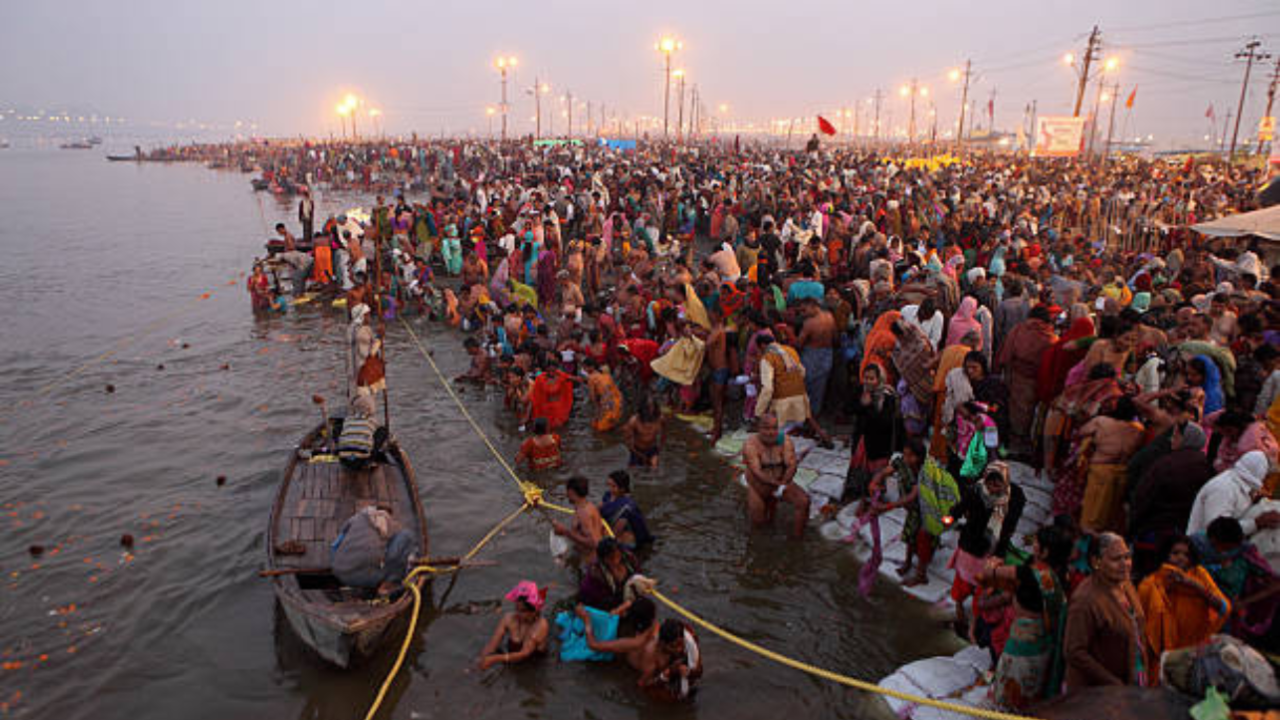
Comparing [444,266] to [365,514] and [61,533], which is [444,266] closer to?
[61,533]

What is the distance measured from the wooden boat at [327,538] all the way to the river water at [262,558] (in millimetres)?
508

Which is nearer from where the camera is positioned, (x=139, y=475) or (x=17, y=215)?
(x=139, y=475)

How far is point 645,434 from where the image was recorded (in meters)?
9.01

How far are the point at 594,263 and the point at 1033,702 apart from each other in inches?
553

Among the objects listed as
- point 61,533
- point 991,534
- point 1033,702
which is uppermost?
point 991,534

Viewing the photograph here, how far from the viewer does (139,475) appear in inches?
408

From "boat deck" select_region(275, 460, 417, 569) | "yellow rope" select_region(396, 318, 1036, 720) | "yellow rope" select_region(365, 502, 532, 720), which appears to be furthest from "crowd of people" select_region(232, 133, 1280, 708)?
"boat deck" select_region(275, 460, 417, 569)

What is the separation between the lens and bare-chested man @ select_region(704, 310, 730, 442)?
32.4ft

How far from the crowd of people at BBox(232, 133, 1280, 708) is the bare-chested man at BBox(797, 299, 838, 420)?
4 centimetres

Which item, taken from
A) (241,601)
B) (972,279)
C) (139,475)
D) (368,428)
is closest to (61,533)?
(139,475)

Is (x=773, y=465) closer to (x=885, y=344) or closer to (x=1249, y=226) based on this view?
(x=885, y=344)

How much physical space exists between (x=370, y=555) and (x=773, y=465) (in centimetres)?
383

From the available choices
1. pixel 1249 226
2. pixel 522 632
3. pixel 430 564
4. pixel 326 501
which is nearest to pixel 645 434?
pixel 430 564

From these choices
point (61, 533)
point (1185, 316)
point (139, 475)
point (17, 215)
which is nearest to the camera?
point (1185, 316)
